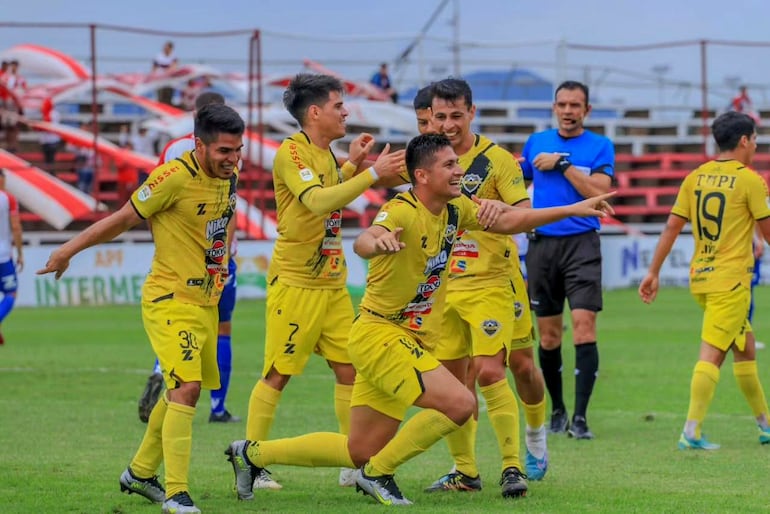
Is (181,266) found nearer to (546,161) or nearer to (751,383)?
(546,161)

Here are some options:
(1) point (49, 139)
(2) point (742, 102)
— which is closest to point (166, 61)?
(1) point (49, 139)

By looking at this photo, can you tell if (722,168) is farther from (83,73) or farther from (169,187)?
(83,73)

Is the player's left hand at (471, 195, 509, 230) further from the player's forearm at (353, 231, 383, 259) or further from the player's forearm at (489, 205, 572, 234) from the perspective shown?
the player's forearm at (353, 231, 383, 259)

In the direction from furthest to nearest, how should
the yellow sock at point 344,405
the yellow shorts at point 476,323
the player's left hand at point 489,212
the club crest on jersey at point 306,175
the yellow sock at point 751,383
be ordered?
the yellow sock at point 751,383 < the yellow sock at point 344,405 < the yellow shorts at point 476,323 < the club crest on jersey at point 306,175 < the player's left hand at point 489,212

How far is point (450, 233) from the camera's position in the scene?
718 cm

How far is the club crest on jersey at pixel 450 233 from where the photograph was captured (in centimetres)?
716

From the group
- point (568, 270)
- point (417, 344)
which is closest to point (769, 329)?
point (568, 270)

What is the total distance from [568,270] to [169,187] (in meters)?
3.85

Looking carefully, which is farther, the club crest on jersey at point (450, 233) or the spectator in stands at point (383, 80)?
the spectator in stands at point (383, 80)

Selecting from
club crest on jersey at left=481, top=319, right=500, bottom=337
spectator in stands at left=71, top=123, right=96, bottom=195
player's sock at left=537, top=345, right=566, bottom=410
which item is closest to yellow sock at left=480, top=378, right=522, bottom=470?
club crest on jersey at left=481, top=319, right=500, bottom=337

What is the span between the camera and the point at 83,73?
Answer: 27906mm

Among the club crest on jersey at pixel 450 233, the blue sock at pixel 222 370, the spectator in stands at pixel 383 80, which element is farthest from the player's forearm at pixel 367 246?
the spectator in stands at pixel 383 80

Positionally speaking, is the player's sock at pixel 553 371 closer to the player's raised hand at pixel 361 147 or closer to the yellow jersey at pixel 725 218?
the yellow jersey at pixel 725 218

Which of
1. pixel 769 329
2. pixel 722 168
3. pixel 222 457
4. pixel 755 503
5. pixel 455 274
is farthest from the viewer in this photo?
pixel 769 329
